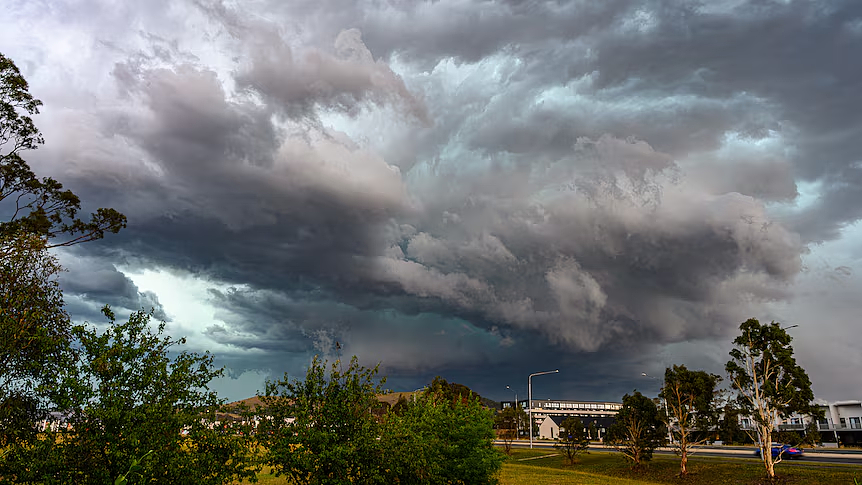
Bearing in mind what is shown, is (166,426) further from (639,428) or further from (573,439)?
(573,439)

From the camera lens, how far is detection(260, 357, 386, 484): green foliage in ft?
47.5

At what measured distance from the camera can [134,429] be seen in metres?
11.9

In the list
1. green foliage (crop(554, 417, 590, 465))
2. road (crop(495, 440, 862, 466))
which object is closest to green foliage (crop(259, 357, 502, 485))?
road (crop(495, 440, 862, 466))

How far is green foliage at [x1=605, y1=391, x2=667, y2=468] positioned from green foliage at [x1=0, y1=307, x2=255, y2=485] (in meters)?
52.0

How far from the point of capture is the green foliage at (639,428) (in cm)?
5606

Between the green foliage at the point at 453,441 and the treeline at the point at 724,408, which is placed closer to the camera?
the green foliage at the point at 453,441

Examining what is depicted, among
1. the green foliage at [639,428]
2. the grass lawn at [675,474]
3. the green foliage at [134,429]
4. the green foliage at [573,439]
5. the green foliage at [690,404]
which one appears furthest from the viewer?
the green foliage at [573,439]

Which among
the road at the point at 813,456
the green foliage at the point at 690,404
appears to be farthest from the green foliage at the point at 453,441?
the road at the point at 813,456

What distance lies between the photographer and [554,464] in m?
67.8

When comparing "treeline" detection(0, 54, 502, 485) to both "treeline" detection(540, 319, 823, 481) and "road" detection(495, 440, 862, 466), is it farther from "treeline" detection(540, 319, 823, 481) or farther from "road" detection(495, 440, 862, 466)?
"road" detection(495, 440, 862, 466)

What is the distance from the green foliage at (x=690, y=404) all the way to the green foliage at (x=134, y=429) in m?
48.4

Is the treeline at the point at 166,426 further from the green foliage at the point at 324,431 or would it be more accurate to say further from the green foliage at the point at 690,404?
the green foliage at the point at 690,404

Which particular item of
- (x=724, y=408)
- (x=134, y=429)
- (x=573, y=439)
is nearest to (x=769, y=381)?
(x=724, y=408)

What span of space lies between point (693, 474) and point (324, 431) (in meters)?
46.2
